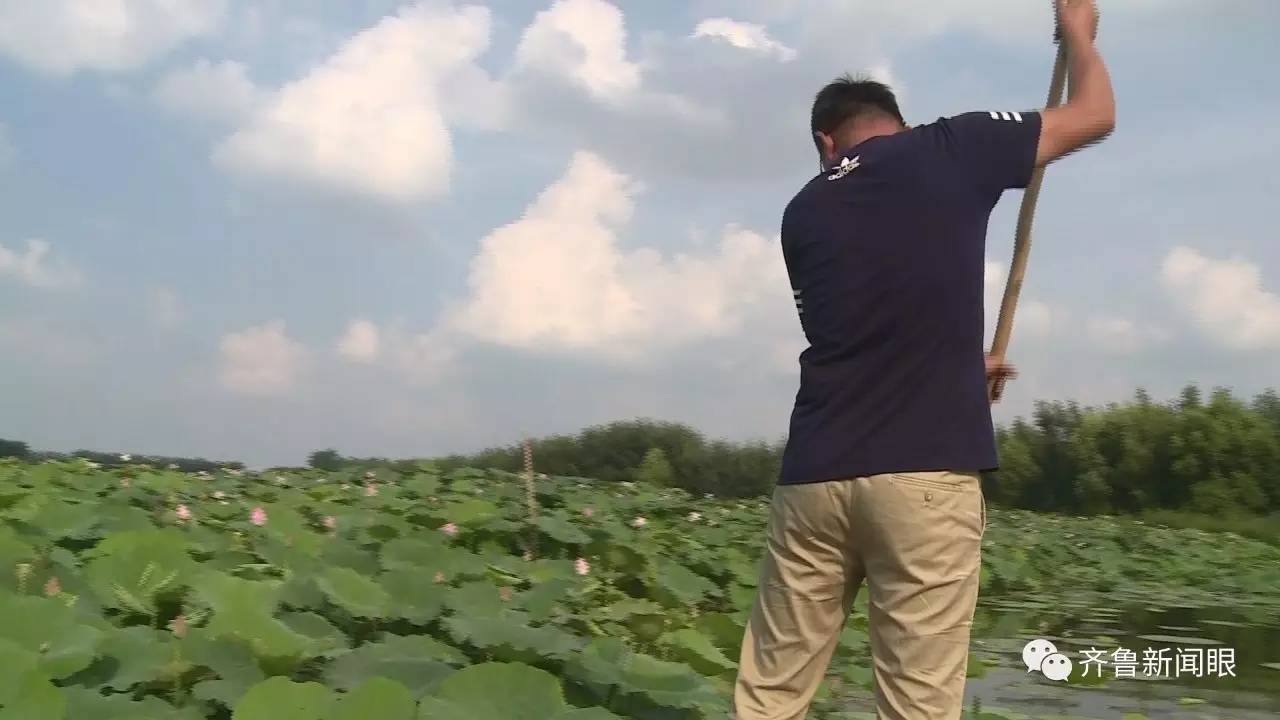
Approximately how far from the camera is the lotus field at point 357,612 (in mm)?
1722

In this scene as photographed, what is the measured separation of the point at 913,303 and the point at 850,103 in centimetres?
43

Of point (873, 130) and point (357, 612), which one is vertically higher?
point (873, 130)

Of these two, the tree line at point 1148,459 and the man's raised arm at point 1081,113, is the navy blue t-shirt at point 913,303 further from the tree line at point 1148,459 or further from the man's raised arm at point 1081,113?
the tree line at point 1148,459

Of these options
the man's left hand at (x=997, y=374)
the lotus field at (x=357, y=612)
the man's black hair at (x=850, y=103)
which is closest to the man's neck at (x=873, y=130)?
the man's black hair at (x=850, y=103)

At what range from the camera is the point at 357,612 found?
2.37m

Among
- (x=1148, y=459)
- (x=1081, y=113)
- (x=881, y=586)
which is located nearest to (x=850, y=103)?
(x=1081, y=113)

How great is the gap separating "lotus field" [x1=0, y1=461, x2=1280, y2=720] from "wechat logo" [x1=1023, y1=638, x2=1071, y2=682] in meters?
0.15

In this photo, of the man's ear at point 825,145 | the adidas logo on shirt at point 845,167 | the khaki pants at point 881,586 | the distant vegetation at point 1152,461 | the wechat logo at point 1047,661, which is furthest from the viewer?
the distant vegetation at point 1152,461

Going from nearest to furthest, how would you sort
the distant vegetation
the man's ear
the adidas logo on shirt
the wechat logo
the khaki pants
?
the khaki pants < the adidas logo on shirt < the man's ear < the wechat logo < the distant vegetation

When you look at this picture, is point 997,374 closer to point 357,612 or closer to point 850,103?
point 850,103

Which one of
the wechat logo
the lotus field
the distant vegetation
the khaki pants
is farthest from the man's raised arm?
the distant vegetation

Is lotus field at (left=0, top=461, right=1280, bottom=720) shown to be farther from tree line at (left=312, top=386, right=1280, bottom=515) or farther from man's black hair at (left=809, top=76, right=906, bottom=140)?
tree line at (left=312, top=386, right=1280, bottom=515)

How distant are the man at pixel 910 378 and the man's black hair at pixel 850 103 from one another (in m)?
0.07

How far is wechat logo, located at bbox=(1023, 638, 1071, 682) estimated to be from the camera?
3533 mm
